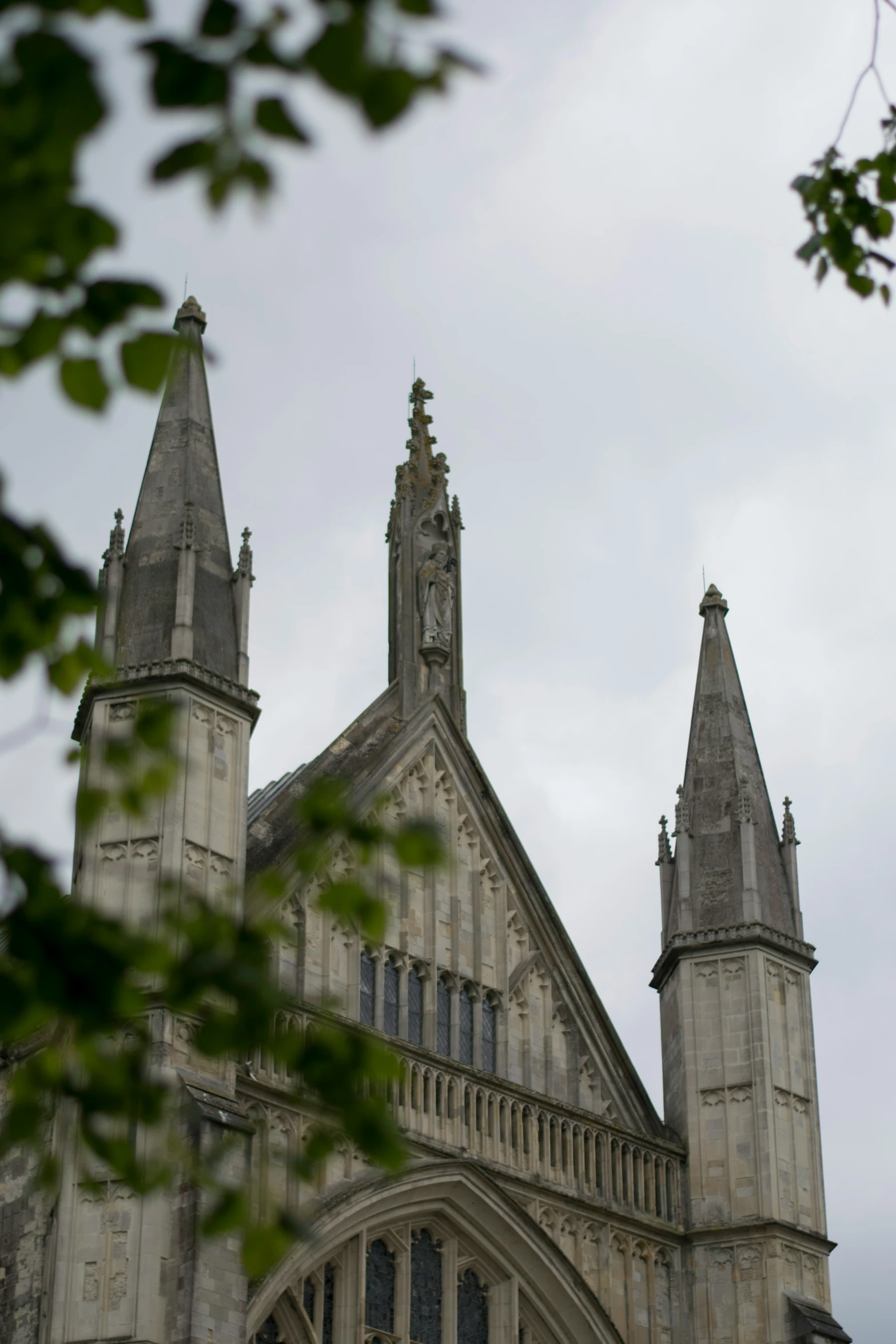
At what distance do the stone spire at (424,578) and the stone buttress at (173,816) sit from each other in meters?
2.99

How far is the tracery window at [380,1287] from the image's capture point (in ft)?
68.2

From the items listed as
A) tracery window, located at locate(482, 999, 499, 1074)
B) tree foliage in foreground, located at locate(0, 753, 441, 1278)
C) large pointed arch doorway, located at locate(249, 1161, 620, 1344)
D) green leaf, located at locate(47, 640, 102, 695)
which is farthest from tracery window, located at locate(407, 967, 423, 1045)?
tree foliage in foreground, located at locate(0, 753, 441, 1278)

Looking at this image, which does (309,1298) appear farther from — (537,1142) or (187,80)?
(187,80)

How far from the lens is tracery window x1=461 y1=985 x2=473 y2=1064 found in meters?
22.9

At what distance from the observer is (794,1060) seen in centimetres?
2447

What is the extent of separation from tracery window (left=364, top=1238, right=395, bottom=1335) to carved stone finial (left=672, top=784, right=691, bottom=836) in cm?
644

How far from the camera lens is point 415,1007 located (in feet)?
74.0

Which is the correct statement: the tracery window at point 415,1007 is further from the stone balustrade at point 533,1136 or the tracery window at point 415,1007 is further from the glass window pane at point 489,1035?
the glass window pane at point 489,1035

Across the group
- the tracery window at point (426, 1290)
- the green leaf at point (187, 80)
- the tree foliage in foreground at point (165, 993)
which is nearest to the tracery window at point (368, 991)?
the tracery window at point (426, 1290)

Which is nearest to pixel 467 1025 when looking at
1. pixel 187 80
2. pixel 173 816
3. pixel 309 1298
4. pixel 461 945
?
pixel 461 945

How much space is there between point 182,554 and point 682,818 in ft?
22.7

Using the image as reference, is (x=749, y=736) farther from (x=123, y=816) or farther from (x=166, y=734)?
(x=166, y=734)

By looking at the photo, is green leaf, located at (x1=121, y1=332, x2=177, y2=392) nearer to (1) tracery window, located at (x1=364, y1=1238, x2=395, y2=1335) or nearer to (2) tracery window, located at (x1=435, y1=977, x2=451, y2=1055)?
(1) tracery window, located at (x1=364, y1=1238, x2=395, y2=1335)

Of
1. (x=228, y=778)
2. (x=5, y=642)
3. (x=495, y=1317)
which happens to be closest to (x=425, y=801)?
(x=228, y=778)
